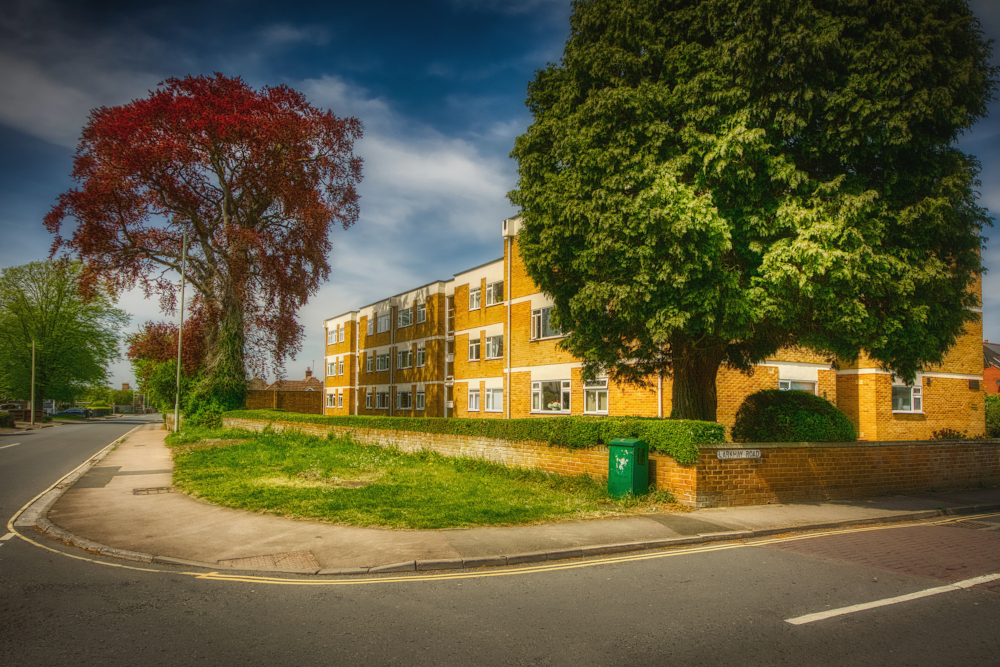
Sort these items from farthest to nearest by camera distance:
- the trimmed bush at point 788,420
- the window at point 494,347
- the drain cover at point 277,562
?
the window at point 494,347
the trimmed bush at point 788,420
the drain cover at point 277,562

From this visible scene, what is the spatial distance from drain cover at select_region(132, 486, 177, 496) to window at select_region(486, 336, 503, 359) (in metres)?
19.0

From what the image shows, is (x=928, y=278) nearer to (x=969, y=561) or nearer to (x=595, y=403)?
(x=969, y=561)

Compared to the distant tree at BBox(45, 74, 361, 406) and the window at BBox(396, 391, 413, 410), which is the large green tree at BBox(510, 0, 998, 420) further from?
the window at BBox(396, 391, 413, 410)

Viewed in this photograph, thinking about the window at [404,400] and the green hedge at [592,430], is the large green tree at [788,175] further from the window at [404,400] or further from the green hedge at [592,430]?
the window at [404,400]

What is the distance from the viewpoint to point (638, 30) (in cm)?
1205

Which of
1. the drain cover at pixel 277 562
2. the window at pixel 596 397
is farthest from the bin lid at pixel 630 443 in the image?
the window at pixel 596 397

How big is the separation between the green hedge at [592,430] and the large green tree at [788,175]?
1.87m

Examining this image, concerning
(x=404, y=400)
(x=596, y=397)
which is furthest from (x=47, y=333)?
(x=596, y=397)

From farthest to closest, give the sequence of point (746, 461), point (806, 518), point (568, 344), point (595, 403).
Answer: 1. point (595, 403)
2. point (568, 344)
3. point (746, 461)
4. point (806, 518)

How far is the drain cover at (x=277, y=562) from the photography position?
22.4 feet

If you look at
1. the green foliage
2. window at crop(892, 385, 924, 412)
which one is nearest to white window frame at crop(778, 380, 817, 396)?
window at crop(892, 385, 924, 412)

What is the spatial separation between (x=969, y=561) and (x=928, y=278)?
15.9ft

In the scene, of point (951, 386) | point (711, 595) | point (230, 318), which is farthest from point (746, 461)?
point (230, 318)

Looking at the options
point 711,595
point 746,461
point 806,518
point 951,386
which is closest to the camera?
point 711,595
